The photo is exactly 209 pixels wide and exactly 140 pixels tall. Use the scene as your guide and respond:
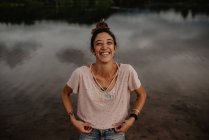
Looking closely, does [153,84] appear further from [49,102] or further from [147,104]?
[49,102]

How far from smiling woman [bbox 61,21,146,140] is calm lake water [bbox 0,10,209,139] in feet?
13.7

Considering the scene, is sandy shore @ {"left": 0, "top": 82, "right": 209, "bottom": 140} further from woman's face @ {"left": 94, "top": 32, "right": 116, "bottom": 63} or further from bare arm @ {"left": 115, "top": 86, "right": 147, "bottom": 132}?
woman's face @ {"left": 94, "top": 32, "right": 116, "bottom": 63}

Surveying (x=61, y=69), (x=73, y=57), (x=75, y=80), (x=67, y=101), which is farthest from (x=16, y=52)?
(x=75, y=80)

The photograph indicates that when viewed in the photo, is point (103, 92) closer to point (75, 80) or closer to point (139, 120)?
point (75, 80)

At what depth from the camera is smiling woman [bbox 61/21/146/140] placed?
11.1 ft

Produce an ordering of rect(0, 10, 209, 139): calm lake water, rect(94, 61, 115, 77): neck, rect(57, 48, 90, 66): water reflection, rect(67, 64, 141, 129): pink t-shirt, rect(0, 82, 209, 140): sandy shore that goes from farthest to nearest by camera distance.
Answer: rect(57, 48, 90, 66): water reflection, rect(0, 10, 209, 139): calm lake water, rect(0, 82, 209, 140): sandy shore, rect(94, 61, 115, 77): neck, rect(67, 64, 141, 129): pink t-shirt

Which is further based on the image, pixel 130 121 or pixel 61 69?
pixel 61 69

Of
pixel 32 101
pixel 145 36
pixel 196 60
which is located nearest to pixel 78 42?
pixel 145 36

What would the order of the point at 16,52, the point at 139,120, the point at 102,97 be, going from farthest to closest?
the point at 16,52 < the point at 139,120 < the point at 102,97

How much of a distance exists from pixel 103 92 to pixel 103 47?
1.51 feet


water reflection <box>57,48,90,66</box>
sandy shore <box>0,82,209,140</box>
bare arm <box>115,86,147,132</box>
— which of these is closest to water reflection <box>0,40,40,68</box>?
water reflection <box>57,48,90,66</box>

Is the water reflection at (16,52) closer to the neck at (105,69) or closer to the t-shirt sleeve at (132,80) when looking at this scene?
the neck at (105,69)

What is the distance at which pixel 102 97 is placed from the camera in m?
3.34

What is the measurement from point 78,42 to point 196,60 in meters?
8.63
